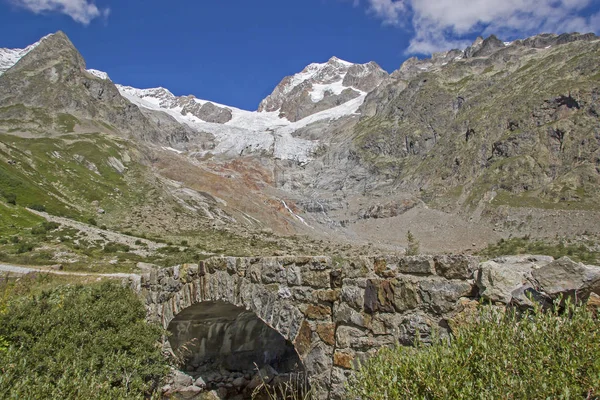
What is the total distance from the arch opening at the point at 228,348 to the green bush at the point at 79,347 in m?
1.38

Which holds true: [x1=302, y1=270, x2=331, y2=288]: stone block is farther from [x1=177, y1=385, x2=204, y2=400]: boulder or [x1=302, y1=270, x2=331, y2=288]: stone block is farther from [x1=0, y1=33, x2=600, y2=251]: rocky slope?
[x1=0, y1=33, x2=600, y2=251]: rocky slope

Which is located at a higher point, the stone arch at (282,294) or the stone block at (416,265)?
the stone block at (416,265)

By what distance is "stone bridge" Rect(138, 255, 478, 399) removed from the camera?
601 centimetres

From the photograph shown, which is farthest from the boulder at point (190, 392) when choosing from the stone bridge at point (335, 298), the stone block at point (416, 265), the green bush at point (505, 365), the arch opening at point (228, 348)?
the green bush at point (505, 365)

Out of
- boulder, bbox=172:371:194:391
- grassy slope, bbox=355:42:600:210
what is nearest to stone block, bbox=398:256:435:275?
boulder, bbox=172:371:194:391

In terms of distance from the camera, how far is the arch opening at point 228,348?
12320mm

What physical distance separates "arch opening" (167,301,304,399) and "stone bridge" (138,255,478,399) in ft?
Result: 3.06

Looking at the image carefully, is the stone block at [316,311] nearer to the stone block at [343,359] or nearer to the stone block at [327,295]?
the stone block at [327,295]

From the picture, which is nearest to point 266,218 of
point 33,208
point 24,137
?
point 33,208

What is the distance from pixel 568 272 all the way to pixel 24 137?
11019 centimetres

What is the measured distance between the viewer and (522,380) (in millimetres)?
3699

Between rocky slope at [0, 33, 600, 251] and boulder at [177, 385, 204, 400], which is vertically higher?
rocky slope at [0, 33, 600, 251]

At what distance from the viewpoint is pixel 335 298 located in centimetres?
738

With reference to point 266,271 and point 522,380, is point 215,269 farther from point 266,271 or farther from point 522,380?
point 522,380
